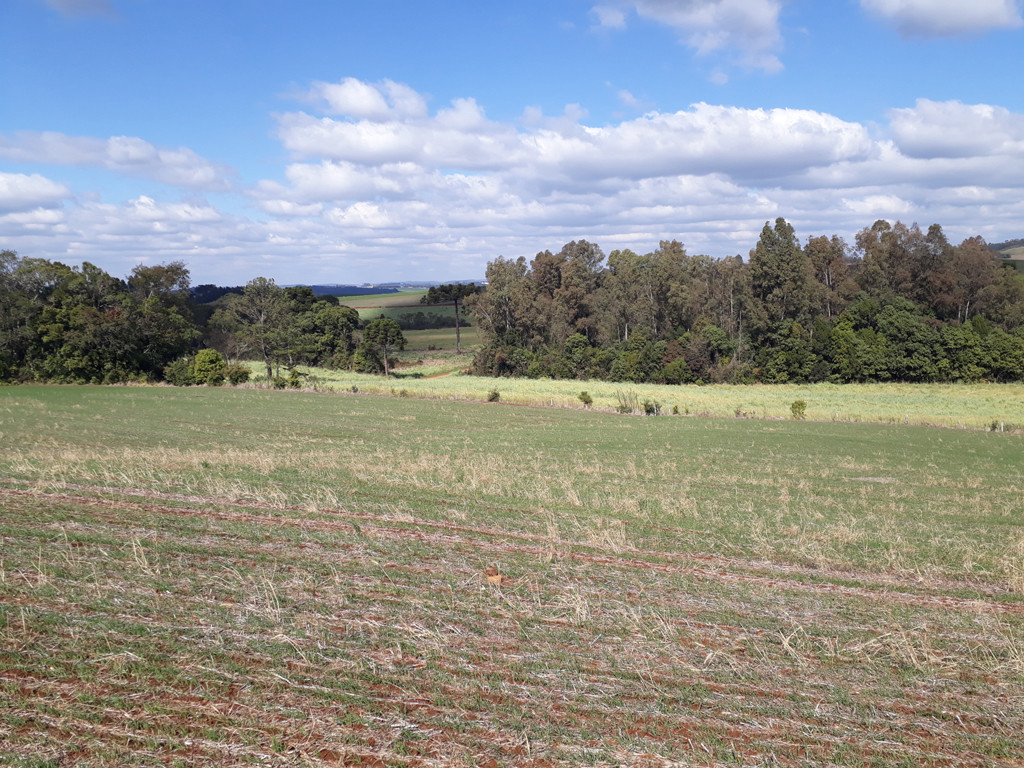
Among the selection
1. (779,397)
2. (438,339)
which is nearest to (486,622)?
(779,397)

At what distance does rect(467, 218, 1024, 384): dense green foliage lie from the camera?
83938 mm

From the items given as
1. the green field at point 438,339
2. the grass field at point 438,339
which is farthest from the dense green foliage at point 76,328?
the green field at point 438,339

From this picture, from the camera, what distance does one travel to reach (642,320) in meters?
100

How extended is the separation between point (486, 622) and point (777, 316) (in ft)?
294

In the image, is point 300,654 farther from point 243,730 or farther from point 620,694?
point 620,694

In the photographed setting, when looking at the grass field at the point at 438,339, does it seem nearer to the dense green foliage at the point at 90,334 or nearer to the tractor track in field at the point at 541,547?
the dense green foliage at the point at 90,334

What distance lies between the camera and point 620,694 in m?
6.55

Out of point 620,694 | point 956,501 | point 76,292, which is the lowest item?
point 956,501

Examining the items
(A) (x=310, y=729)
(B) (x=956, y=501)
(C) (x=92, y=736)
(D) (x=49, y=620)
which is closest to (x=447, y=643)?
(A) (x=310, y=729)

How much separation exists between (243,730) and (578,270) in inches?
4209

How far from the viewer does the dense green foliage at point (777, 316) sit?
83.9 metres

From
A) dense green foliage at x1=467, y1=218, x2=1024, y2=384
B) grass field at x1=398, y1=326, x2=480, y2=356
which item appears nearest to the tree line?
grass field at x1=398, y1=326, x2=480, y2=356

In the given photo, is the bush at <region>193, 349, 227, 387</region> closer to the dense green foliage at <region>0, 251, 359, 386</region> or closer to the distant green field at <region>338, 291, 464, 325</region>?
the dense green foliage at <region>0, 251, 359, 386</region>

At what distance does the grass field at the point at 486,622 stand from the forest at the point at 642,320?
5750cm
